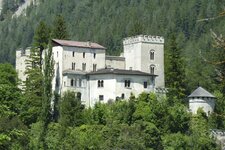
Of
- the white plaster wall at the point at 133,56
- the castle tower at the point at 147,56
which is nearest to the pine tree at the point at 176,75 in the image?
the castle tower at the point at 147,56

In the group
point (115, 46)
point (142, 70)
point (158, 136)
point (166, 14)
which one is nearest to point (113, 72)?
point (142, 70)

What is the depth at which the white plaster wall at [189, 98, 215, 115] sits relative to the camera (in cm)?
6075

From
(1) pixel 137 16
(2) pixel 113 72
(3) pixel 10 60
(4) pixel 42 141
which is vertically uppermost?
(1) pixel 137 16

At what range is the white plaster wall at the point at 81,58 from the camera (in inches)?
2469

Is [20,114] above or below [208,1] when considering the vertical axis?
below

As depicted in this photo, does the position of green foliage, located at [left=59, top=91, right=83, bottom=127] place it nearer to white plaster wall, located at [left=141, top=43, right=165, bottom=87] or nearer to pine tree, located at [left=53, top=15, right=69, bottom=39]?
white plaster wall, located at [left=141, top=43, right=165, bottom=87]

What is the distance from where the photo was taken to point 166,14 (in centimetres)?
17850

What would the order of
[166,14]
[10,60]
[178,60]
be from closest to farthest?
[178,60]
[166,14]
[10,60]

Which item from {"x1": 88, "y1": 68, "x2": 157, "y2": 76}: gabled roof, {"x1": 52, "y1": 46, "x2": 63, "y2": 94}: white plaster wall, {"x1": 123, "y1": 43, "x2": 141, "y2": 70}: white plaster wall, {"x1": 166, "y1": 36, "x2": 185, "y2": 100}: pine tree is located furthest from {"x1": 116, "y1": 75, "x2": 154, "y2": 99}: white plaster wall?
{"x1": 52, "y1": 46, "x2": 63, "y2": 94}: white plaster wall

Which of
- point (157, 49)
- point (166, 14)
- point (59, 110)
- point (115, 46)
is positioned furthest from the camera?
point (166, 14)

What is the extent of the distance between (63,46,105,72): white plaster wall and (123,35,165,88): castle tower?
289 cm

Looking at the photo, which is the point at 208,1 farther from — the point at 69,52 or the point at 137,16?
the point at 69,52

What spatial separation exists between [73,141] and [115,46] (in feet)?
363

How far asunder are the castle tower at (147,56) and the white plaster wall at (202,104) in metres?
4.69
